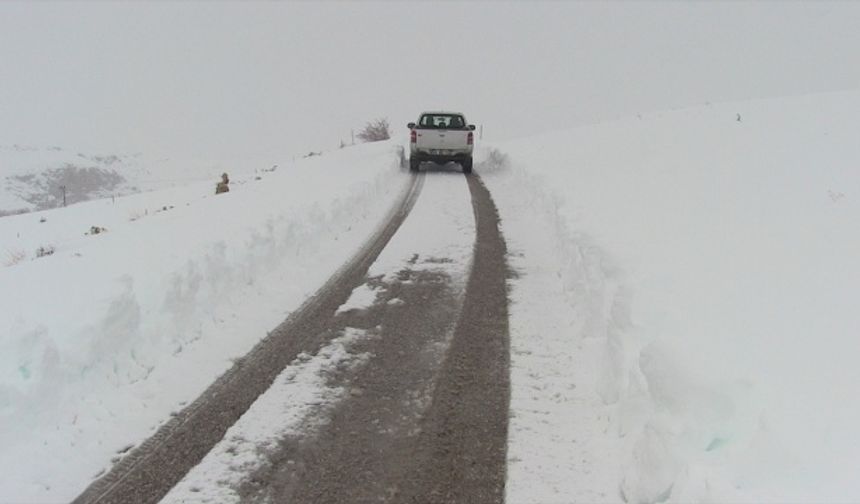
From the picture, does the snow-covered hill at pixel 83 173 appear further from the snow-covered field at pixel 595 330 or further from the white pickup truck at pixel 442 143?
the snow-covered field at pixel 595 330

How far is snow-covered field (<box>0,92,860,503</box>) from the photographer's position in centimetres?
330

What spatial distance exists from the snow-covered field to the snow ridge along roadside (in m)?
0.15

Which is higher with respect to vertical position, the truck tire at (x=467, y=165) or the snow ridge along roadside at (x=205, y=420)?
the truck tire at (x=467, y=165)

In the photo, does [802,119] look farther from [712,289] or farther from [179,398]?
[179,398]

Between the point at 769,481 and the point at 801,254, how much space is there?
3.58 meters

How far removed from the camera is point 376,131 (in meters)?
33.7

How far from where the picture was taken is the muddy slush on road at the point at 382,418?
3469 mm

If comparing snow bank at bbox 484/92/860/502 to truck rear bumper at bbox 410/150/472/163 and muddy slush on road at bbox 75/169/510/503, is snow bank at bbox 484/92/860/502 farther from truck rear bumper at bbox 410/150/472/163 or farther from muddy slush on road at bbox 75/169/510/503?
truck rear bumper at bbox 410/150/472/163

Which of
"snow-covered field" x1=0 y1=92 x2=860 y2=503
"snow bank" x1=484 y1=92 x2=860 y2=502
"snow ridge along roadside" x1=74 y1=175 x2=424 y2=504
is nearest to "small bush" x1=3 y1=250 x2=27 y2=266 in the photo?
"snow-covered field" x1=0 y1=92 x2=860 y2=503

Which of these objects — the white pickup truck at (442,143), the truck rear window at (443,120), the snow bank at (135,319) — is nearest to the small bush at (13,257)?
the snow bank at (135,319)

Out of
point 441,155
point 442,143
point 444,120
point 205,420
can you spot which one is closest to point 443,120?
point 444,120

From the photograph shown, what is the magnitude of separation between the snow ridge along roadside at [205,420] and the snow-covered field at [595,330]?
0.15 m

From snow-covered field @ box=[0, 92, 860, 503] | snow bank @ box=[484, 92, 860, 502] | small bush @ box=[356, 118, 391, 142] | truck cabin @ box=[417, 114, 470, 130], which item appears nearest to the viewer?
snow bank @ box=[484, 92, 860, 502]

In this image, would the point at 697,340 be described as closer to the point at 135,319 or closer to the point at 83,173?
the point at 135,319
